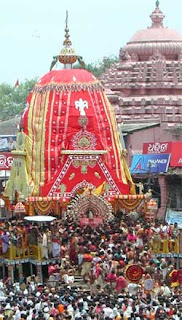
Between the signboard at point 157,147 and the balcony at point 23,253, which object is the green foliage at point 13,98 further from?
the balcony at point 23,253

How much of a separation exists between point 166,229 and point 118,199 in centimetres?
271

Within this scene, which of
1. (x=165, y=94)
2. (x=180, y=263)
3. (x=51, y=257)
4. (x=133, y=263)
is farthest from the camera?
(x=165, y=94)

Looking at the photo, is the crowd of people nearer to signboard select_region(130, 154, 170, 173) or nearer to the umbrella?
the umbrella

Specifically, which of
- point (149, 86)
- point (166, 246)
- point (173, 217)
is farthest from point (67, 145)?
point (149, 86)

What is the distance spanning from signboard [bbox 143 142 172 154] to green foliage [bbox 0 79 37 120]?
4899 centimetres

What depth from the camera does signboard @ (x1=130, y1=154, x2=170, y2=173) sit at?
5216 centimetres

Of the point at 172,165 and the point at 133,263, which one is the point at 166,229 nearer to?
the point at 133,263

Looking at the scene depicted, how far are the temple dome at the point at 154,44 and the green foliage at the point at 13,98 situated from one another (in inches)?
1546

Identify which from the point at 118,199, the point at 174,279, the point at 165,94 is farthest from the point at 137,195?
the point at 165,94

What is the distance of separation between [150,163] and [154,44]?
36.9 feet

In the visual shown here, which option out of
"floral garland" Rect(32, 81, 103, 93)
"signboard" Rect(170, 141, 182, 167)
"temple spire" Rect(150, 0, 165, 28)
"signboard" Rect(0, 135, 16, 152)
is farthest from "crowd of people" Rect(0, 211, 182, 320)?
"temple spire" Rect(150, 0, 165, 28)

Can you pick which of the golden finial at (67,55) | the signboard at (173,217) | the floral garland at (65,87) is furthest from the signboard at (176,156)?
the floral garland at (65,87)

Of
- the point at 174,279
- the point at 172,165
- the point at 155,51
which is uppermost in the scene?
the point at 155,51

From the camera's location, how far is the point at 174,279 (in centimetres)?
3862
